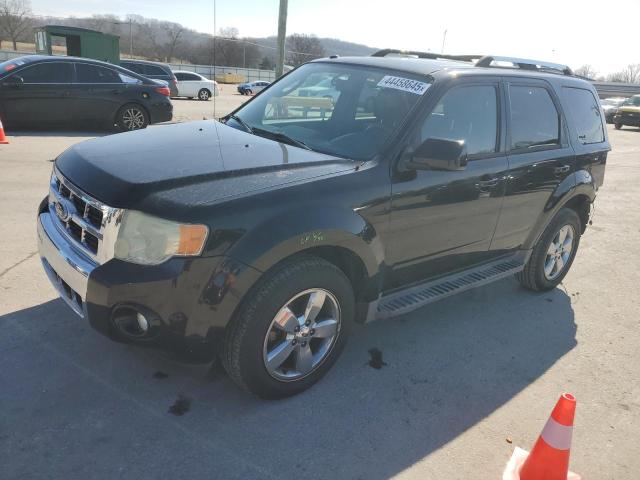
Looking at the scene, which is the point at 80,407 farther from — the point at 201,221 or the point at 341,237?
the point at 341,237

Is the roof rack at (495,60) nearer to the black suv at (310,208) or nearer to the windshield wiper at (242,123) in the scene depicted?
the black suv at (310,208)

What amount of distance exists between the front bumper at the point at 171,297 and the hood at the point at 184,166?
0.30 meters

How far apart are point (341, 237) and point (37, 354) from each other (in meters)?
1.90

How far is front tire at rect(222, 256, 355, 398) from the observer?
8.51ft

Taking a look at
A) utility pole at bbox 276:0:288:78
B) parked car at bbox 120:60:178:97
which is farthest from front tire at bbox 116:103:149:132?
parked car at bbox 120:60:178:97

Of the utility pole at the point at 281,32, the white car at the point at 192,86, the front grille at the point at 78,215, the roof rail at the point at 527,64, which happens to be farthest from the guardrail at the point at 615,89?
the front grille at the point at 78,215

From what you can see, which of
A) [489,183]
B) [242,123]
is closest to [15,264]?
[242,123]

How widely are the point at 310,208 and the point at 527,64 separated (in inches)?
113

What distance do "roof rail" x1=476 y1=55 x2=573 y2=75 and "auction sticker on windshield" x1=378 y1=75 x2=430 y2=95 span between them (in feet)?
2.82

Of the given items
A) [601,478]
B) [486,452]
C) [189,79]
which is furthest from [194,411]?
[189,79]

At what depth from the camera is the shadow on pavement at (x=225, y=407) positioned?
2.43m

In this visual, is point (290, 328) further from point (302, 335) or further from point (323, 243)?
point (323, 243)

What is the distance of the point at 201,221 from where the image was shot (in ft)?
7.72

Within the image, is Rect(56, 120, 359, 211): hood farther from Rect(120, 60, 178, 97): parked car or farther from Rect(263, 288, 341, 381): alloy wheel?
Rect(120, 60, 178, 97): parked car
